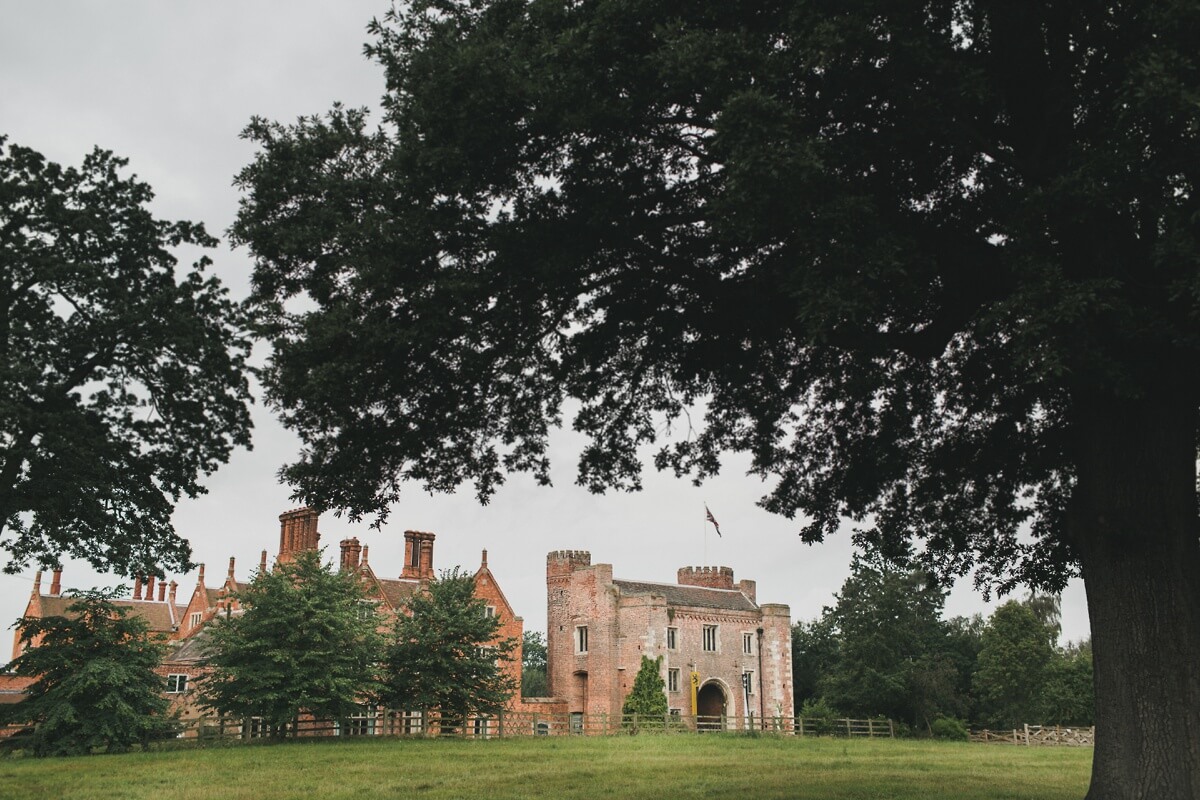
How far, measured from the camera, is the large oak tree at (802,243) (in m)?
11.2

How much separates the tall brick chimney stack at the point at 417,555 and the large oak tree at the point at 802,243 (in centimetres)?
4336

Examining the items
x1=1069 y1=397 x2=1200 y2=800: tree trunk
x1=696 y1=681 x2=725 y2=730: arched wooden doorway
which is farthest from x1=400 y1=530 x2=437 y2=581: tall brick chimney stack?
x1=1069 y1=397 x2=1200 y2=800: tree trunk

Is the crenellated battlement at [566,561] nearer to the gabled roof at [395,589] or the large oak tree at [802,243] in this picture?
the gabled roof at [395,589]

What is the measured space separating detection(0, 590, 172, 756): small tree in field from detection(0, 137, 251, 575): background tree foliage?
20.6 feet

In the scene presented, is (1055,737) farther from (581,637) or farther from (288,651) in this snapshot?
(288,651)

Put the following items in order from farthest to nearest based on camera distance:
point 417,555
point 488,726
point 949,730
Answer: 1. point 417,555
2. point 949,730
3. point 488,726

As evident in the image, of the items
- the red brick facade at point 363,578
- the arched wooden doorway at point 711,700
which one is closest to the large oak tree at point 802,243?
the red brick facade at point 363,578

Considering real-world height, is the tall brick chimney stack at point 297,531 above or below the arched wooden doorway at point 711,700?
above

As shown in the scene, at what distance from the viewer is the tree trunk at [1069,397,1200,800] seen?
12.3 metres

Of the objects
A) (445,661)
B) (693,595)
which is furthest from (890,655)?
(445,661)

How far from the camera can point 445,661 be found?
41.8 m

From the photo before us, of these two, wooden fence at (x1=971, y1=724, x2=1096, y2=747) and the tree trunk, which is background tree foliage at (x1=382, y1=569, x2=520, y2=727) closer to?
wooden fence at (x1=971, y1=724, x2=1096, y2=747)

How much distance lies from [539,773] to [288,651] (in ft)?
53.2

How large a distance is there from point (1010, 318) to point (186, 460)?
71.5ft
